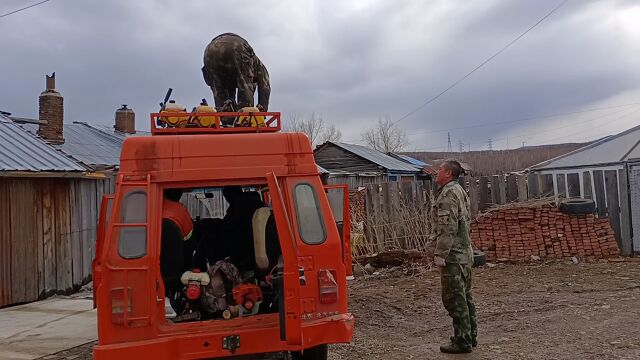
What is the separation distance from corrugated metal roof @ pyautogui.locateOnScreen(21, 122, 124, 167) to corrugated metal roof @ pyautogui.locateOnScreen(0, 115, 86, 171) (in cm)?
220

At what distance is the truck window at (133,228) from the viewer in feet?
12.7

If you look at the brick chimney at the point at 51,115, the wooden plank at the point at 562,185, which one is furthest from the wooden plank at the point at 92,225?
the wooden plank at the point at 562,185

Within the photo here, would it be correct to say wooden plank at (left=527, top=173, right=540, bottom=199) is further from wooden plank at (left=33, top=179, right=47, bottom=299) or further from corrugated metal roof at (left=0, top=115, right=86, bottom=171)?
wooden plank at (left=33, top=179, right=47, bottom=299)

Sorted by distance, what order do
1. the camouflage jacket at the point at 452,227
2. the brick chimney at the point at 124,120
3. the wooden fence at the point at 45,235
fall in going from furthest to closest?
the brick chimney at the point at 124,120 → the wooden fence at the point at 45,235 → the camouflage jacket at the point at 452,227

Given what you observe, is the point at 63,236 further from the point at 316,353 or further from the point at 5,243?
the point at 316,353

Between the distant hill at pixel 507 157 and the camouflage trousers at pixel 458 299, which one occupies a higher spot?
the distant hill at pixel 507 157

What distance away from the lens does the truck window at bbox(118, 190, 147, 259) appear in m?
3.88

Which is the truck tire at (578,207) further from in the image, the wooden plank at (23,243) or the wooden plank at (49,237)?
the wooden plank at (23,243)

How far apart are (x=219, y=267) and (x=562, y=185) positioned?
949 centimetres

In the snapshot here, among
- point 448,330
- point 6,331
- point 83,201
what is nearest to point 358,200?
point 83,201

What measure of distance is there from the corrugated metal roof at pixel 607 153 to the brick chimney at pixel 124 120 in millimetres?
12839

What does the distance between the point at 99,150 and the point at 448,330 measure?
11754mm

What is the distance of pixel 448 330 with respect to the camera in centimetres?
676

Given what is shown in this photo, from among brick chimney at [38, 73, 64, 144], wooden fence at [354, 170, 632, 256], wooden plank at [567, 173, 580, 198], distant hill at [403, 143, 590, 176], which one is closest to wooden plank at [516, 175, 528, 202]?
wooden fence at [354, 170, 632, 256]
